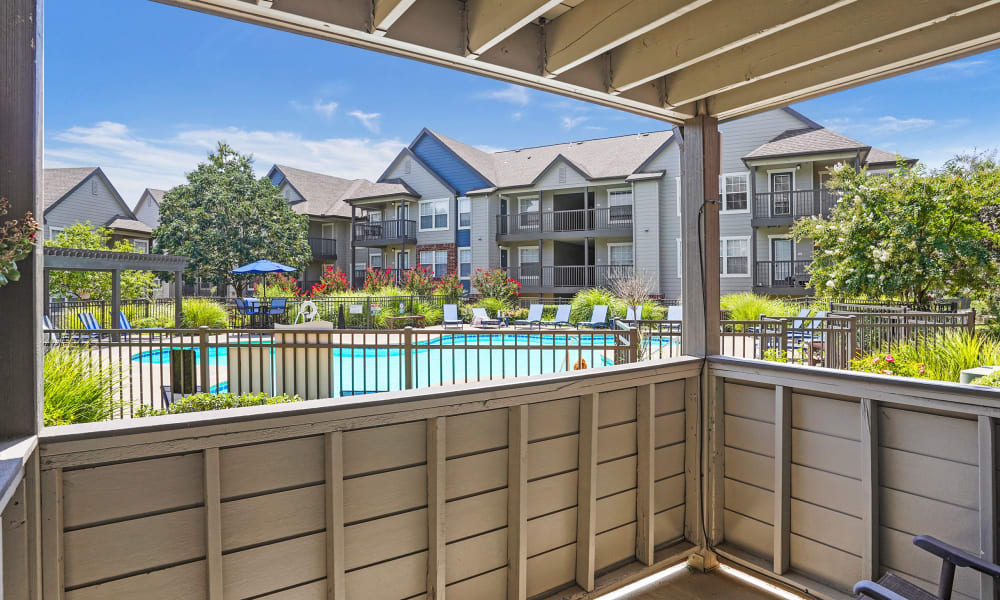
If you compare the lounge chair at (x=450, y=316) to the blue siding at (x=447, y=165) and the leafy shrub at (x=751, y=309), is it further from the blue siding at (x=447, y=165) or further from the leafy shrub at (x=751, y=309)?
the blue siding at (x=447, y=165)

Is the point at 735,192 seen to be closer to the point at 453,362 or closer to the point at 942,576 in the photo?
the point at 453,362

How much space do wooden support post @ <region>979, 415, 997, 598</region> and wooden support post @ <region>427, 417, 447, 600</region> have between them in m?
2.07

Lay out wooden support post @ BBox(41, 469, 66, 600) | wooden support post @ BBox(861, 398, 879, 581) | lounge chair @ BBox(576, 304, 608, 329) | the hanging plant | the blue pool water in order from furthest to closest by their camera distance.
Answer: lounge chair @ BBox(576, 304, 608, 329) → the blue pool water → wooden support post @ BBox(861, 398, 879, 581) → wooden support post @ BBox(41, 469, 66, 600) → the hanging plant

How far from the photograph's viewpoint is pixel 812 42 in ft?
8.20

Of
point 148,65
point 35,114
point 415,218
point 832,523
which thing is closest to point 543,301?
point 415,218

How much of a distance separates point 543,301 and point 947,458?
18.6 m

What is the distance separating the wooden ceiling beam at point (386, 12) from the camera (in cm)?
203

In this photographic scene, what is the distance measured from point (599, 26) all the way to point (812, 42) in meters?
0.98

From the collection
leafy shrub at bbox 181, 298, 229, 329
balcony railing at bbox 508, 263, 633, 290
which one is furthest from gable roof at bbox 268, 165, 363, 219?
leafy shrub at bbox 181, 298, 229, 329

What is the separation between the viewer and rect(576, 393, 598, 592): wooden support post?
267 centimetres

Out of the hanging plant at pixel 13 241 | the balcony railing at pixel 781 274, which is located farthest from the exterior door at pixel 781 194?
the hanging plant at pixel 13 241

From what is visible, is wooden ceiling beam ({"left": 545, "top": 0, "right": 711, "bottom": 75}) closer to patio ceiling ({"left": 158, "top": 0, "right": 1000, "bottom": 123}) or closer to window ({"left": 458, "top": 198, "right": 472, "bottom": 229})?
patio ceiling ({"left": 158, "top": 0, "right": 1000, "bottom": 123})

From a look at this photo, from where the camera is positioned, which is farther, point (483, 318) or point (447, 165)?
point (447, 165)

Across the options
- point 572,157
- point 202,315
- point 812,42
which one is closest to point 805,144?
point 572,157
